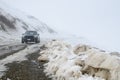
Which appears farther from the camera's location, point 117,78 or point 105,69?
point 105,69

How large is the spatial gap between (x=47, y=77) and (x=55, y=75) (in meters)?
0.38

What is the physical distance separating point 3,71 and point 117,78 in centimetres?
548

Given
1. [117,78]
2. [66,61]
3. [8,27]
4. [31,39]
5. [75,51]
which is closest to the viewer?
[117,78]

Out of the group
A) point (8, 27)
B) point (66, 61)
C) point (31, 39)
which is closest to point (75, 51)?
point (66, 61)

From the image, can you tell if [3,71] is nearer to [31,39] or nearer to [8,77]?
[8,77]

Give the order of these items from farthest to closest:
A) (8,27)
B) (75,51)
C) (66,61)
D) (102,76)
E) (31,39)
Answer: (8,27) < (31,39) < (75,51) < (66,61) < (102,76)

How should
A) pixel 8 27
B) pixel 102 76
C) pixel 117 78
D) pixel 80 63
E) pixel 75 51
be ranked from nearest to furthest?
pixel 117 78 < pixel 102 76 < pixel 80 63 < pixel 75 51 < pixel 8 27

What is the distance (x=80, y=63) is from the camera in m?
12.1

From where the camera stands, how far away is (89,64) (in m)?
11.2

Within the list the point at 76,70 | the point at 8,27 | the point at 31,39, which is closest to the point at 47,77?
the point at 76,70

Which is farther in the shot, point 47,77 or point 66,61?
Result: point 66,61

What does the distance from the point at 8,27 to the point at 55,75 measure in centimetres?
5490

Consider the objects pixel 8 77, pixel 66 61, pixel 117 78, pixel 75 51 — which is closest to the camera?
pixel 117 78

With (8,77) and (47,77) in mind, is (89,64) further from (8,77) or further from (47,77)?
(8,77)
